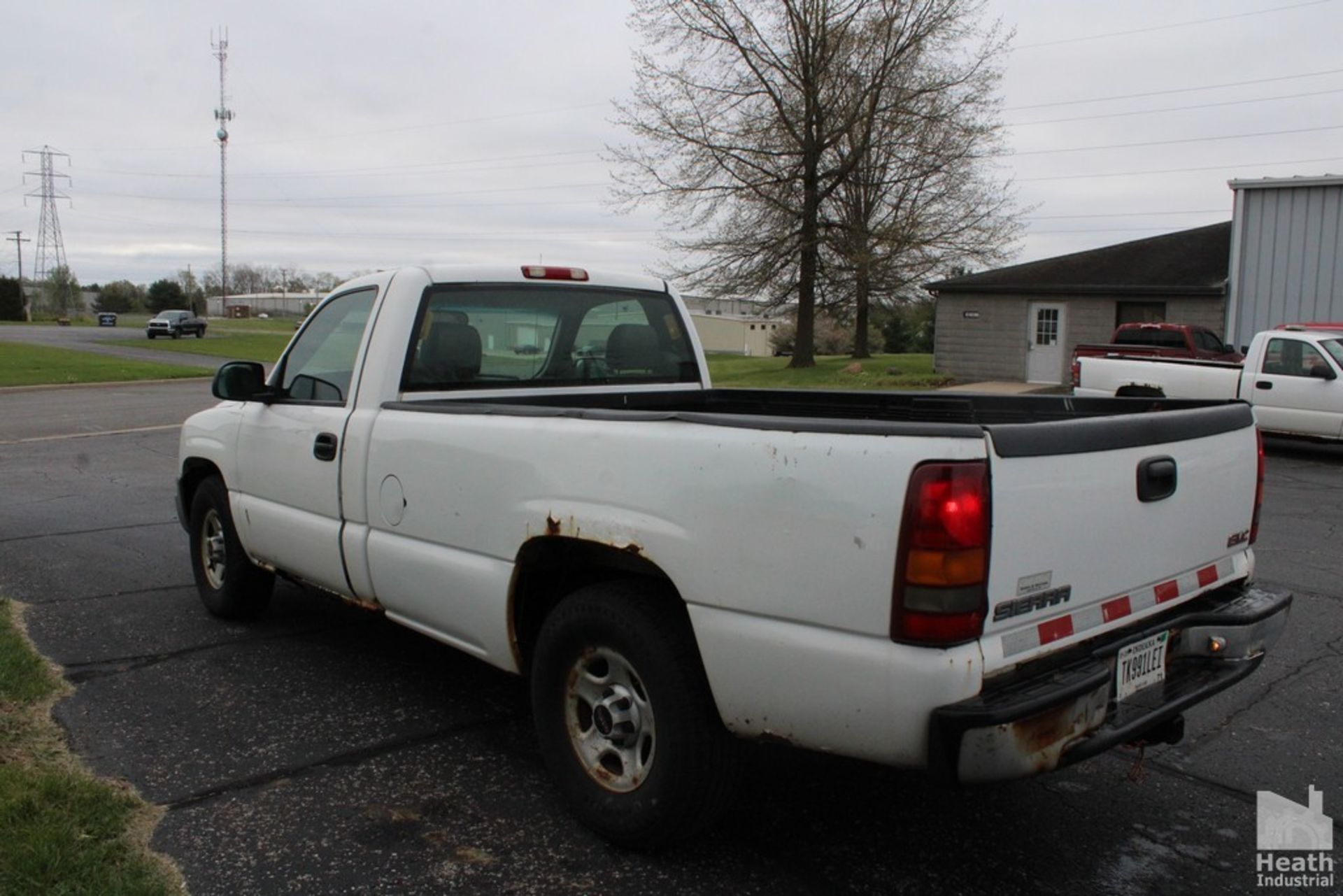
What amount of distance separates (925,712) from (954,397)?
253 centimetres

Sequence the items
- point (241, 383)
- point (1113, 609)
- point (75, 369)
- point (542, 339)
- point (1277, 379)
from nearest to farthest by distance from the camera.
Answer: point (1113, 609), point (542, 339), point (241, 383), point (1277, 379), point (75, 369)

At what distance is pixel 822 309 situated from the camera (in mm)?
35000

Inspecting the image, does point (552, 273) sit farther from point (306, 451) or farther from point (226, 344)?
point (226, 344)

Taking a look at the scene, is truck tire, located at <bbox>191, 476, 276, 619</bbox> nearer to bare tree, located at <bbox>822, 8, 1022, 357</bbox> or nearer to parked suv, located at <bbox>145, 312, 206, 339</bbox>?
bare tree, located at <bbox>822, 8, 1022, 357</bbox>

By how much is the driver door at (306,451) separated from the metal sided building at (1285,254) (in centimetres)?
2257

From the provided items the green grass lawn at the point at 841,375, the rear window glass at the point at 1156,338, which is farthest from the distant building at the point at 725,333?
the rear window glass at the point at 1156,338

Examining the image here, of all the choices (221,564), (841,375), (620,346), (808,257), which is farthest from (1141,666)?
(808,257)

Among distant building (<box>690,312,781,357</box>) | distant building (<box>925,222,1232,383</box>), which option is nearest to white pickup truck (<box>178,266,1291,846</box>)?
distant building (<box>925,222,1232,383</box>)

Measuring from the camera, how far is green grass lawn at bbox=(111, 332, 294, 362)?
3684cm

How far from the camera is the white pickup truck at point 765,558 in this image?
2645 mm

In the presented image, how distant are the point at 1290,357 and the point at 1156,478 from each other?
1238 centimetres

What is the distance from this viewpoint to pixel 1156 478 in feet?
10.2

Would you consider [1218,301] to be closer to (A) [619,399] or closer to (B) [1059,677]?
(A) [619,399]

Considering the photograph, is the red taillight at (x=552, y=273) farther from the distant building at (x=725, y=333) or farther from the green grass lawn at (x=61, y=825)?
the distant building at (x=725, y=333)
